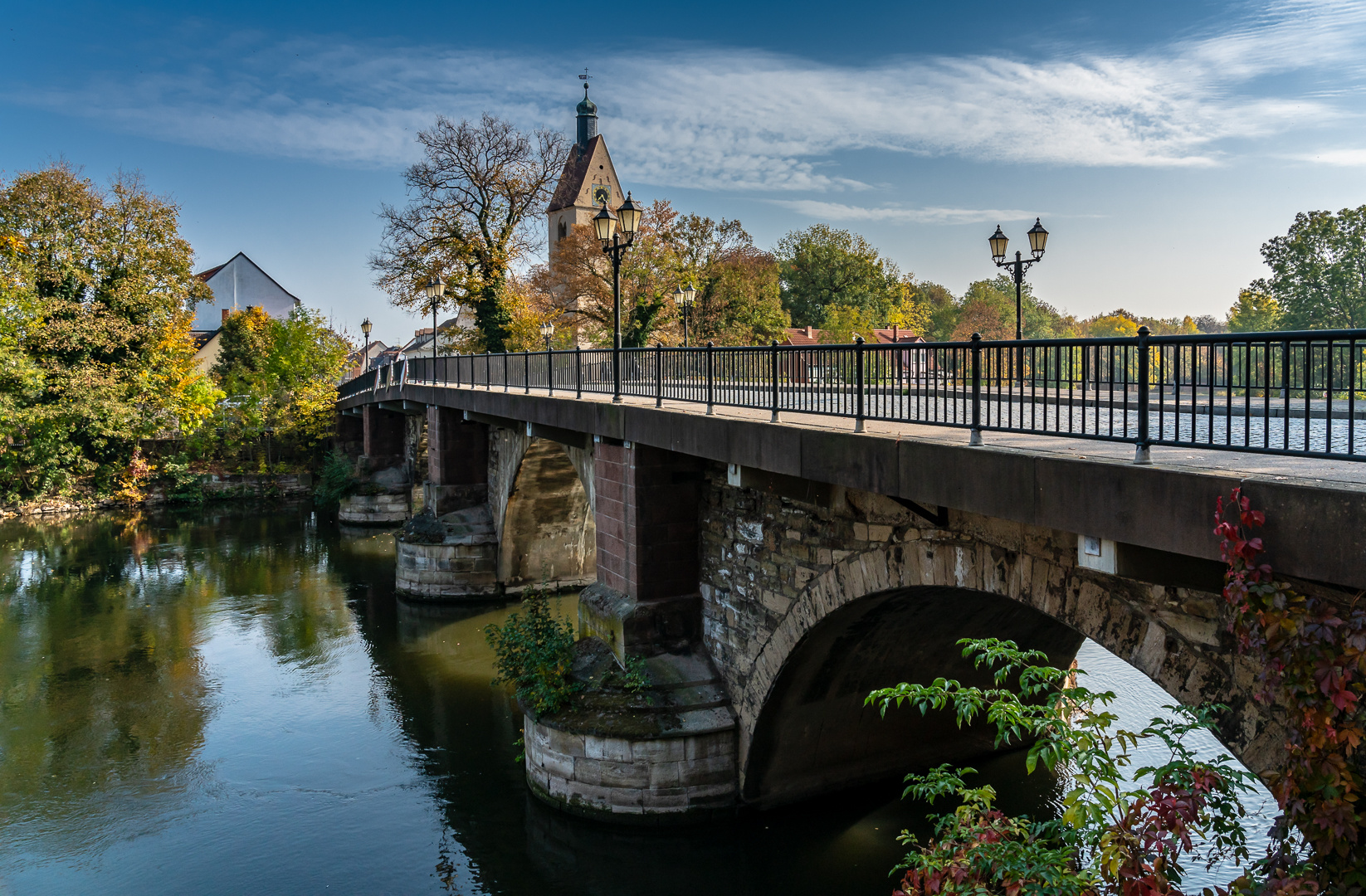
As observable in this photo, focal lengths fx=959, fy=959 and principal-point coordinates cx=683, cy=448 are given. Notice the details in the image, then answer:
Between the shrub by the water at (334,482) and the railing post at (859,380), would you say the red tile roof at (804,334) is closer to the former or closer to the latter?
the shrub by the water at (334,482)

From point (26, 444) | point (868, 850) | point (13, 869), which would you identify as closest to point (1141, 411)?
point (868, 850)

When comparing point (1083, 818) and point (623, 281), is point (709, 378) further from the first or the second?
point (623, 281)

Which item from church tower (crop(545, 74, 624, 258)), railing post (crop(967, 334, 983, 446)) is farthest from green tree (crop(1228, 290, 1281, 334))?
railing post (crop(967, 334, 983, 446))

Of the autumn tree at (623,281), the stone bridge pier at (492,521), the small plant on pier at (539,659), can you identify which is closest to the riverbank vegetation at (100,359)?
the autumn tree at (623,281)

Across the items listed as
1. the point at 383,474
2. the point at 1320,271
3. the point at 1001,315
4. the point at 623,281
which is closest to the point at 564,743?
the point at 383,474

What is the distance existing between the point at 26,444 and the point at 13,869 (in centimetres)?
2793

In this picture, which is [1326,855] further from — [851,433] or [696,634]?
[696,634]

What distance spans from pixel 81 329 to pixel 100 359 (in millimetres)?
1602

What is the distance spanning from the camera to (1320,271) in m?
46.3

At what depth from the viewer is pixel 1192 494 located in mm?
4023

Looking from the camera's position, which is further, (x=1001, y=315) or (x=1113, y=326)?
(x=1001, y=315)

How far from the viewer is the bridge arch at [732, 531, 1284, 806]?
4.55 m

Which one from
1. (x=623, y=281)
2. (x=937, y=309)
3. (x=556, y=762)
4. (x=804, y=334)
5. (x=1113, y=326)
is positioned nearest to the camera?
(x=556, y=762)

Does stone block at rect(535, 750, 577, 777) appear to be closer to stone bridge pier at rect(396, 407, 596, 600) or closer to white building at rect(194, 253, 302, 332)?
stone bridge pier at rect(396, 407, 596, 600)
